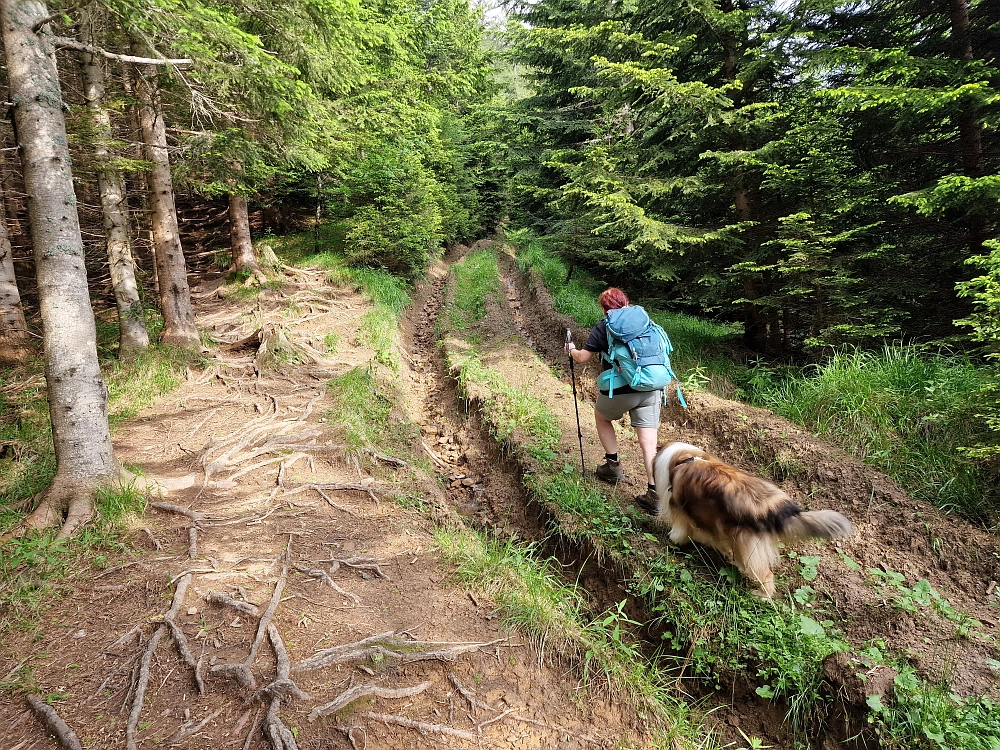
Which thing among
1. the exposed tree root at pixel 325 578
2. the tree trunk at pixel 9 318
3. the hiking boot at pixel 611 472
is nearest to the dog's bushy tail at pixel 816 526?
the hiking boot at pixel 611 472

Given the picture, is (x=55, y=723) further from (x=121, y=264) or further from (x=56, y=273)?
(x=121, y=264)

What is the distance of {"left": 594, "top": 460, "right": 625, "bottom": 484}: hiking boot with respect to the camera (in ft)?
17.1

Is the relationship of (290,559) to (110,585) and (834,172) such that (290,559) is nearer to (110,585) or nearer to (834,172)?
(110,585)

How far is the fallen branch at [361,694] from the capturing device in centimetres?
229

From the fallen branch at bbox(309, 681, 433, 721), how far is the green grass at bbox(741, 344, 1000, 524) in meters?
4.79

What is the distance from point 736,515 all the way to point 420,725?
2.64 m

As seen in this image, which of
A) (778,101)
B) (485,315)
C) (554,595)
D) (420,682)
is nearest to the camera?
(420,682)

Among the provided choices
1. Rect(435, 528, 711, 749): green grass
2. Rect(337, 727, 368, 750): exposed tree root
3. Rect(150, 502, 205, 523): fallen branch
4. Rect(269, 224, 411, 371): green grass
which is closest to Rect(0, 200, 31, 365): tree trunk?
Rect(269, 224, 411, 371): green grass

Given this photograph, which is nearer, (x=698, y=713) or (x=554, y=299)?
(x=698, y=713)

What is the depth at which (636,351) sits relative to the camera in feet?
14.6

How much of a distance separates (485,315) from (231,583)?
9.58m

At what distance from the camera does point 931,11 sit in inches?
226

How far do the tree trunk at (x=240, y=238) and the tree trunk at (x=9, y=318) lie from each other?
4493mm

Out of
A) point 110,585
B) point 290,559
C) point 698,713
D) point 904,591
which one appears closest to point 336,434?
point 290,559
